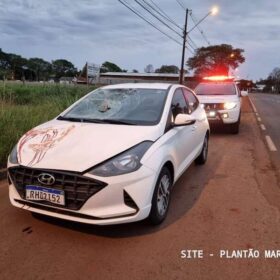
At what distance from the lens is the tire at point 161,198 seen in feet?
12.4

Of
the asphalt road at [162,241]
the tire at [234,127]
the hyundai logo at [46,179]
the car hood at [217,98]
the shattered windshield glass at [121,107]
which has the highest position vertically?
the shattered windshield glass at [121,107]

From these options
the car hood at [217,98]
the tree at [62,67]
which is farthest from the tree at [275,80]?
the car hood at [217,98]

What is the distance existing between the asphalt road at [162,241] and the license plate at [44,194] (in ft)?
1.53

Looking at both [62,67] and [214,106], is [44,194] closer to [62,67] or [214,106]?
[214,106]

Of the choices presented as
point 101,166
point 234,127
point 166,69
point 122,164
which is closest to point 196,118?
point 122,164

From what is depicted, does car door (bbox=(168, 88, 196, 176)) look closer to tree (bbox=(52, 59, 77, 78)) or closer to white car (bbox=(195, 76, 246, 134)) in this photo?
white car (bbox=(195, 76, 246, 134))

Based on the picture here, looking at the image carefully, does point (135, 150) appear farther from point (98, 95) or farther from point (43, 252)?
point (98, 95)

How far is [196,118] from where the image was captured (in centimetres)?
599

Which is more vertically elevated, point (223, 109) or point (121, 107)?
point (121, 107)

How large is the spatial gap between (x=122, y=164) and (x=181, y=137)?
1544 millimetres

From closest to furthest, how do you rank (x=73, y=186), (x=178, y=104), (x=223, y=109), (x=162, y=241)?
(x=73, y=186) < (x=162, y=241) < (x=178, y=104) < (x=223, y=109)

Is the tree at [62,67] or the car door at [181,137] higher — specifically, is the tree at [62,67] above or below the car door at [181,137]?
above

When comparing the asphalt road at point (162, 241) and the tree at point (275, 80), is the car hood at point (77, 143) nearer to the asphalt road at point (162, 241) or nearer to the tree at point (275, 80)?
the asphalt road at point (162, 241)

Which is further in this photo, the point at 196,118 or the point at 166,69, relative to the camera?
the point at 166,69
